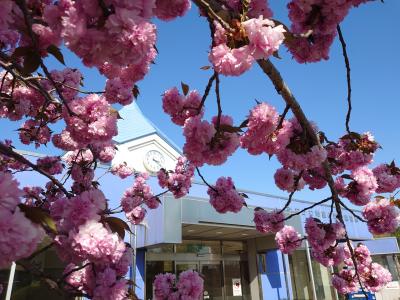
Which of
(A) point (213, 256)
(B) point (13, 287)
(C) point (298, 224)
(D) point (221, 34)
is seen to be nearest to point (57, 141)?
(D) point (221, 34)

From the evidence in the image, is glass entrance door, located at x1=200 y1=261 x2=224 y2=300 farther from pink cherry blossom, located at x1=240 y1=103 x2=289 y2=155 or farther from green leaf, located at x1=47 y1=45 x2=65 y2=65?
green leaf, located at x1=47 y1=45 x2=65 y2=65

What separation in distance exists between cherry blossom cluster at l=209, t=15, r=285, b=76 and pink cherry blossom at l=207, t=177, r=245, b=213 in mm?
2093

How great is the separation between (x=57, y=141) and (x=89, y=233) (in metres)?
1.89

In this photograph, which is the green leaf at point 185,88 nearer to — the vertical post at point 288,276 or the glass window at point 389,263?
the vertical post at point 288,276

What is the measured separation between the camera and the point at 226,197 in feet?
10.8

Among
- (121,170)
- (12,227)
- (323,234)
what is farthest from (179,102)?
(121,170)

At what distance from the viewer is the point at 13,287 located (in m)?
6.43

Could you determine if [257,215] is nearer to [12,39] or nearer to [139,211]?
[139,211]

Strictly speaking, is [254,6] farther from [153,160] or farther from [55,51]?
[153,160]

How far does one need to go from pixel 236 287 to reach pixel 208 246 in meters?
2.02

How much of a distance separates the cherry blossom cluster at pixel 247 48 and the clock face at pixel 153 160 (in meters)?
13.0

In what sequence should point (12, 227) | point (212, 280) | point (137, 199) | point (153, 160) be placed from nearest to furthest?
point (12, 227) → point (137, 199) → point (212, 280) → point (153, 160)

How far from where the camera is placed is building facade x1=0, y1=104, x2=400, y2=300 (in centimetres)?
792

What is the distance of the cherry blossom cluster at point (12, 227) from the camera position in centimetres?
88
